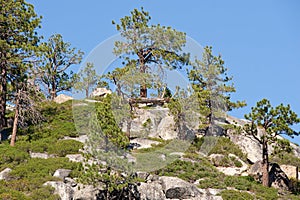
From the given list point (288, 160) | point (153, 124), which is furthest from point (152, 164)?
point (288, 160)

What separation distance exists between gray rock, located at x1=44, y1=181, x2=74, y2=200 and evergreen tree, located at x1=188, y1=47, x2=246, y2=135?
648 inches

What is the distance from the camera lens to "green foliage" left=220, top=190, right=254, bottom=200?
25.5 metres

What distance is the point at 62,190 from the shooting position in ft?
78.4

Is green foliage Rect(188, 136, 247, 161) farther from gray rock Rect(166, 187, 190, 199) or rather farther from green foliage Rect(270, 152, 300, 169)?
gray rock Rect(166, 187, 190, 199)

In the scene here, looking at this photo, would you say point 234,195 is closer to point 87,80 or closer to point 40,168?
point 40,168

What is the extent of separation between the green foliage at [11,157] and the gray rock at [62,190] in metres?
4.64

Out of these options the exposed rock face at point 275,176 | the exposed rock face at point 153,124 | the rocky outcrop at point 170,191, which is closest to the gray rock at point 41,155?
the exposed rock face at point 153,124

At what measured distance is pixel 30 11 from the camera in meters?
36.8

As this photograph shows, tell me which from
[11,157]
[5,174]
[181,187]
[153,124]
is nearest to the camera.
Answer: [181,187]

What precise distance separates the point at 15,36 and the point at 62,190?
1617cm

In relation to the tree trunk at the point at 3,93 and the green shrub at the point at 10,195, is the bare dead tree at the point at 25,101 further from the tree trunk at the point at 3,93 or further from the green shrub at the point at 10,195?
the green shrub at the point at 10,195

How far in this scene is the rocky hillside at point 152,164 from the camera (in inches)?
975

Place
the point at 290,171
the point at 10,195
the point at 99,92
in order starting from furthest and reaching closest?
1. the point at 99,92
2. the point at 290,171
3. the point at 10,195

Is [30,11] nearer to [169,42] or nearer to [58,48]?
[169,42]
